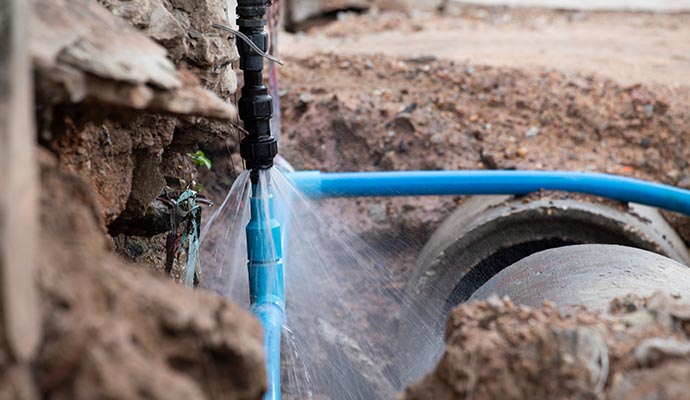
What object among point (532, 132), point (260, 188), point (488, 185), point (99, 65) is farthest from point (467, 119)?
point (99, 65)

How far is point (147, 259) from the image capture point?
214 centimetres

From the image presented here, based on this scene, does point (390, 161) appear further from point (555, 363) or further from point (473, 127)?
point (555, 363)

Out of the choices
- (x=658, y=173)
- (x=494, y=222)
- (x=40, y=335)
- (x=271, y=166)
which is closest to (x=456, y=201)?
(x=494, y=222)

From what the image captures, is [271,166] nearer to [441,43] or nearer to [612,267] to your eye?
[612,267]

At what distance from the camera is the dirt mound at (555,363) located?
3.65ft

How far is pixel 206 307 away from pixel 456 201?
7.48ft

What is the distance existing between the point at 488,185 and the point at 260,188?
943 millimetres

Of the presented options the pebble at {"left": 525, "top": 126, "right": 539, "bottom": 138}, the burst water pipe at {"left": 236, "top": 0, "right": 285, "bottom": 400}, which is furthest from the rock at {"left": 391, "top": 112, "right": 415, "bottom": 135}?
the burst water pipe at {"left": 236, "top": 0, "right": 285, "bottom": 400}

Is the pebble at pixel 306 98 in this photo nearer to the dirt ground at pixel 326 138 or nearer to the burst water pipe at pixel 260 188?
the dirt ground at pixel 326 138

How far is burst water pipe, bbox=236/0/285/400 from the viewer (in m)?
2.21

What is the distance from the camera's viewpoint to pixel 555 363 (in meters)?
1.14

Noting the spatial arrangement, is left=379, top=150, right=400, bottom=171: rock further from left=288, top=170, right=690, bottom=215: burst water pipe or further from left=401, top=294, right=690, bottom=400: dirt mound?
left=401, top=294, right=690, bottom=400: dirt mound

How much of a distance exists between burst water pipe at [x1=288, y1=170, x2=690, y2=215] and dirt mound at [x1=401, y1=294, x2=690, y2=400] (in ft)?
5.19

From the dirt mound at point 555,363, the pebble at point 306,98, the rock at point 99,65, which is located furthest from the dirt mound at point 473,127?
the rock at point 99,65
